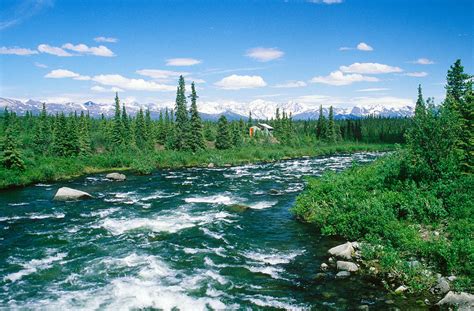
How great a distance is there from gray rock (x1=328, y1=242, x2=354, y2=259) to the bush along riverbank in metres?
0.25

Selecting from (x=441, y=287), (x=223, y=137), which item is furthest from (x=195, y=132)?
(x=441, y=287)

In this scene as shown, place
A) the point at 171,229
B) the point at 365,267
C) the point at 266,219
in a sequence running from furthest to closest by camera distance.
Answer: the point at 266,219 → the point at 171,229 → the point at 365,267

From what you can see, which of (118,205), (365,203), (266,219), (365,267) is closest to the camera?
(365,267)

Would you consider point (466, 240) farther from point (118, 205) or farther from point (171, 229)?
point (118, 205)

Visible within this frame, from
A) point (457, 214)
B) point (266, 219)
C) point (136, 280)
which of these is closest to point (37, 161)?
point (266, 219)

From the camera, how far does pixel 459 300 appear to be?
39.5 feet

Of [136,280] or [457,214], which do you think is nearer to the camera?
[136,280]

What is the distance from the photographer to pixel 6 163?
142ft

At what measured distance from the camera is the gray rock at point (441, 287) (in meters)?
13.2

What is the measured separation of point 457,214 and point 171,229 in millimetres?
16511

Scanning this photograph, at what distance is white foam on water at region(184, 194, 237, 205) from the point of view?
3173cm

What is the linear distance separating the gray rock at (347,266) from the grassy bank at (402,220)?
2.25 feet

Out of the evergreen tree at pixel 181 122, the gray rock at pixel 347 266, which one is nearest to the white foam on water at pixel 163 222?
the gray rock at pixel 347 266

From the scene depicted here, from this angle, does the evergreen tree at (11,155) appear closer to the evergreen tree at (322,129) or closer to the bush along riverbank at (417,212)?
the bush along riverbank at (417,212)
